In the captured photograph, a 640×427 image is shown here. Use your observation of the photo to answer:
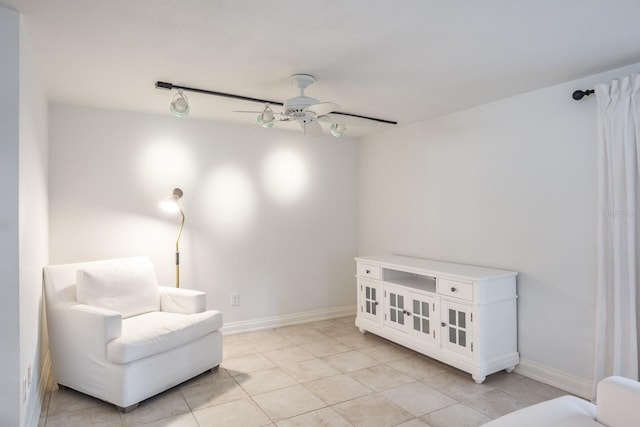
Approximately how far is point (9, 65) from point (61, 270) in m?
1.59

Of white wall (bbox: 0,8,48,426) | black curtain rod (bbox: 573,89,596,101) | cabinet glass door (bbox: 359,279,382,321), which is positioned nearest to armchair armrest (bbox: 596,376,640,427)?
black curtain rod (bbox: 573,89,596,101)

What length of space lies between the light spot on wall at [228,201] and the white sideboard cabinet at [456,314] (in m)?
1.54

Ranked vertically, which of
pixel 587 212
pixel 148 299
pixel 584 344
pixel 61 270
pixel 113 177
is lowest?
pixel 584 344

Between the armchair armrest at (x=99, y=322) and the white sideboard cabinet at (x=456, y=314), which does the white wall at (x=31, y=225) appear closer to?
the armchair armrest at (x=99, y=322)

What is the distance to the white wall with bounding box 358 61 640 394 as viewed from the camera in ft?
9.21

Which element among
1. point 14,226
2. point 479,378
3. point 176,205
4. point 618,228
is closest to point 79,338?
point 14,226

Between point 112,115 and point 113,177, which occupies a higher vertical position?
point 112,115

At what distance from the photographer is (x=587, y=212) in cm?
278

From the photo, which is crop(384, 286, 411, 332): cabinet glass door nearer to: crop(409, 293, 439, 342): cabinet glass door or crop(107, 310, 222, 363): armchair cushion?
crop(409, 293, 439, 342): cabinet glass door

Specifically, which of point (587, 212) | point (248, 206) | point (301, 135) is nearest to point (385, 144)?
point (301, 135)

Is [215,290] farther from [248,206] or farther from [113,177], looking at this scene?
[113,177]

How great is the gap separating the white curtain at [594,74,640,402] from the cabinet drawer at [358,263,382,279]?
179 cm

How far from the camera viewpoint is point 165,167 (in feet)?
12.8

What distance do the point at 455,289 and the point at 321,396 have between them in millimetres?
1282
